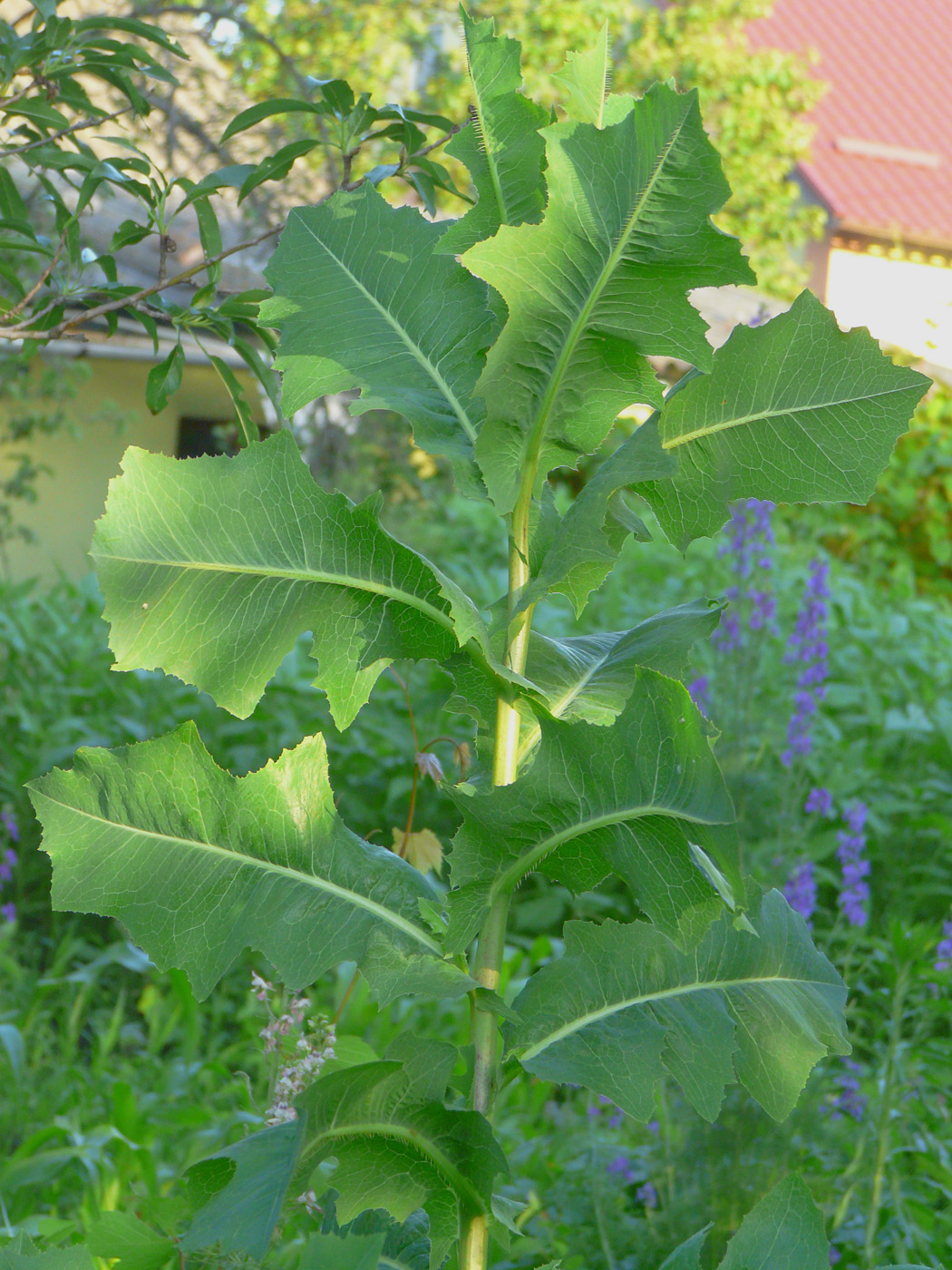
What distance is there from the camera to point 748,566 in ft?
12.9

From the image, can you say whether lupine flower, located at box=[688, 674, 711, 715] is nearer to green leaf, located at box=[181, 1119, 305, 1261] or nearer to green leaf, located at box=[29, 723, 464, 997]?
green leaf, located at box=[29, 723, 464, 997]

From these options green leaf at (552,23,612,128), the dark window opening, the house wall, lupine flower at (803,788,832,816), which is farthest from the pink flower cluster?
the house wall

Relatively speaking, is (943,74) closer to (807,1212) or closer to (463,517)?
(463,517)

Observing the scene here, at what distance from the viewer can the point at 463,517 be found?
8.11 metres

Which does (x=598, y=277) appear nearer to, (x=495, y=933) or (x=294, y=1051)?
(x=495, y=933)

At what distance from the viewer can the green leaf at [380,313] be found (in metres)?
1.14

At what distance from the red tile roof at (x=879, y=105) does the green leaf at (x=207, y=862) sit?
53.4ft

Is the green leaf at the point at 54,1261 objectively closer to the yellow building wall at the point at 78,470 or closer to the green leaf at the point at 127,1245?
the green leaf at the point at 127,1245

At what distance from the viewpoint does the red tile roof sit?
16.3 meters

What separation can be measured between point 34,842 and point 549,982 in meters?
3.62

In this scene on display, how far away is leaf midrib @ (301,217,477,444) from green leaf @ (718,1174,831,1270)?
2.66 feet

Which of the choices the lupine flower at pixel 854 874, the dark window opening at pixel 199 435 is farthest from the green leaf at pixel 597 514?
the dark window opening at pixel 199 435

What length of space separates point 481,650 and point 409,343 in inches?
12.0

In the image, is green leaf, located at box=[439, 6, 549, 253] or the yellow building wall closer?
green leaf, located at box=[439, 6, 549, 253]
